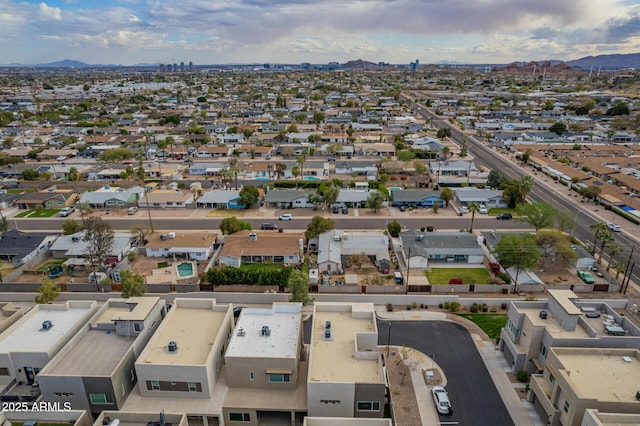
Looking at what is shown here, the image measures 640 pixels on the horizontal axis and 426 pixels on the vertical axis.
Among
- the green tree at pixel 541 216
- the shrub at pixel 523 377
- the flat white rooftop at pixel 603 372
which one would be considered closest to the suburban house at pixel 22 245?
the shrub at pixel 523 377

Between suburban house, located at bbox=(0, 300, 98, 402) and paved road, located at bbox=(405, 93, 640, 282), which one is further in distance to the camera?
paved road, located at bbox=(405, 93, 640, 282)

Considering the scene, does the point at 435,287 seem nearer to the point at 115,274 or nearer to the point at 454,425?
the point at 454,425

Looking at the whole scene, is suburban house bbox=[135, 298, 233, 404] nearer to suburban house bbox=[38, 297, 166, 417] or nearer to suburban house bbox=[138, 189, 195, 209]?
suburban house bbox=[38, 297, 166, 417]

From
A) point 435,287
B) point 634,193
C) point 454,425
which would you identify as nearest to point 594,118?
point 634,193

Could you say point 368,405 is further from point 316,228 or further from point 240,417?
point 316,228

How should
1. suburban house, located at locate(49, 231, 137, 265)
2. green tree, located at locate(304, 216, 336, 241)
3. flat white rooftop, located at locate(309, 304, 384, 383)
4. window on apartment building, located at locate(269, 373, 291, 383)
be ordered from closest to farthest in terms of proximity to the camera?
flat white rooftop, located at locate(309, 304, 384, 383), window on apartment building, located at locate(269, 373, 291, 383), suburban house, located at locate(49, 231, 137, 265), green tree, located at locate(304, 216, 336, 241)

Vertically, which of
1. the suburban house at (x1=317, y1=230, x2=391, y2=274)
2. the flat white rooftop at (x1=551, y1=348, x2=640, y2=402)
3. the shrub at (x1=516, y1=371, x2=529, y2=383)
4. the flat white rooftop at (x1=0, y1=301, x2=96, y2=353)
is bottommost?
the shrub at (x1=516, y1=371, x2=529, y2=383)

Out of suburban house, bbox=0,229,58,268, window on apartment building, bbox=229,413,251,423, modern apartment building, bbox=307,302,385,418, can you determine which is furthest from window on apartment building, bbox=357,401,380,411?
suburban house, bbox=0,229,58,268
